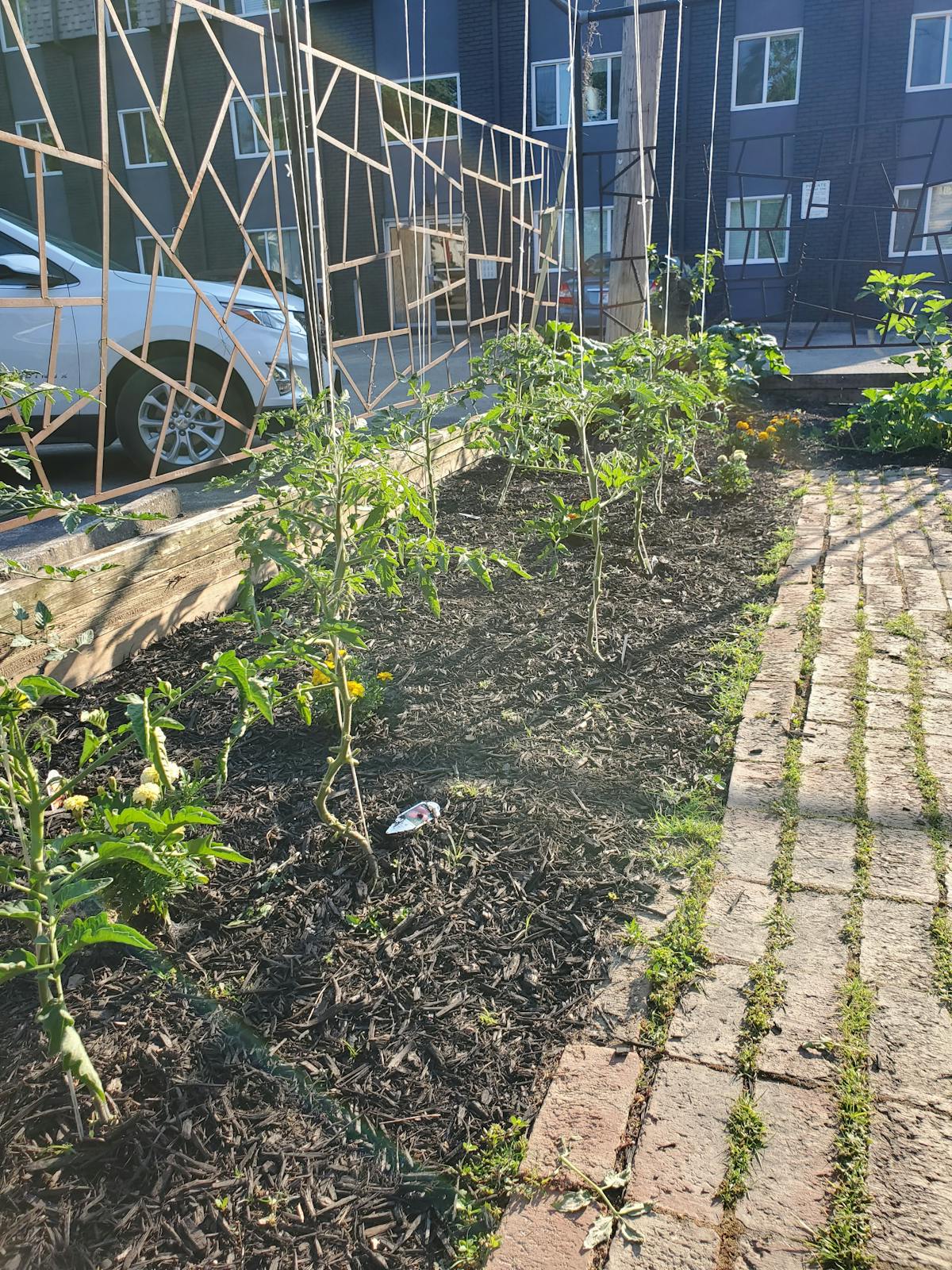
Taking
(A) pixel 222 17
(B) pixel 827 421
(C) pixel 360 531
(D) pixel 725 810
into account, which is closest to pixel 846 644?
(D) pixel 725 810

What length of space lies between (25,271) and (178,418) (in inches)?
44.0

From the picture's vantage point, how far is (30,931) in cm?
152

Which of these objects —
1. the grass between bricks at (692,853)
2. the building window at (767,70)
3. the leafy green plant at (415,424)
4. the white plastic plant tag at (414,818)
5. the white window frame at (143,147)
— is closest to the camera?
the grass between bricks at (692,853)

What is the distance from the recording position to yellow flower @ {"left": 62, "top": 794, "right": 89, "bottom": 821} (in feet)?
7.40

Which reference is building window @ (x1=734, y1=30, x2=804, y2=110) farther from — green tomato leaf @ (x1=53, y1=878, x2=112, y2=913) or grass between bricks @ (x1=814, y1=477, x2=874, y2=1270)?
green tomato leaf @ (x1=53, y1=878, x2=112, y2=913)

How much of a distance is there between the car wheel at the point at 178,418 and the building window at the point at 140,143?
65.4 ft

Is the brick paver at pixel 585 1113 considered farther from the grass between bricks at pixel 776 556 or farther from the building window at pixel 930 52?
the building window at pixel 930 52

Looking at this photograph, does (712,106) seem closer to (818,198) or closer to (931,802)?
(818,198)

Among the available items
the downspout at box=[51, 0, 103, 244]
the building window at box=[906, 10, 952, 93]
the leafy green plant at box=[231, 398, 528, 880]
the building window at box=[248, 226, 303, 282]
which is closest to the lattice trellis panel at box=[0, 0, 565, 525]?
the leafy green plant at box=[231, 398, 528, 880]

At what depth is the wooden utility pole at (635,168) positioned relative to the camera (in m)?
8.22

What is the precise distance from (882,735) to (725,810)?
28.5 inches

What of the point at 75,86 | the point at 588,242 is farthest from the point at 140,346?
the point at 75,86

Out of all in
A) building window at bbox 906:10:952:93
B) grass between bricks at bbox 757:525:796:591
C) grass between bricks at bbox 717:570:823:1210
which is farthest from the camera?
building window at bbox 906:10:952:93

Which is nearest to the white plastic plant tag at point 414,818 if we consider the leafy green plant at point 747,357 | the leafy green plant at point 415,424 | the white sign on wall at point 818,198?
the leafy green plant at point 415,424
